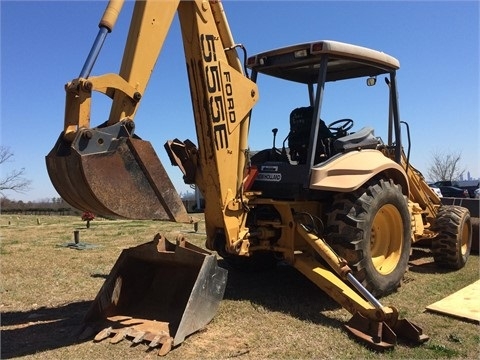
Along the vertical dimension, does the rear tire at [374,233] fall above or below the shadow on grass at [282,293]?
above

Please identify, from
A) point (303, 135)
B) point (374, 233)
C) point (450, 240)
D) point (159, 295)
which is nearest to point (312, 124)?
point (303, 135)

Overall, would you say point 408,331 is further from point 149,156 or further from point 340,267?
point 149,156

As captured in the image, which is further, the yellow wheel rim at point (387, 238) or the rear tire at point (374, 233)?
the yellow wheel rim at point (387, 238)

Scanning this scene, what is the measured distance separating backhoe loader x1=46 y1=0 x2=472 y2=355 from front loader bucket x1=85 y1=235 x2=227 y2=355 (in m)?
0.01

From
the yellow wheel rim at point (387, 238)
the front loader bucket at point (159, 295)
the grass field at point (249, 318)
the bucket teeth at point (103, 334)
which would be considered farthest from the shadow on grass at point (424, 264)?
the bucket teeth at point (103, 334)

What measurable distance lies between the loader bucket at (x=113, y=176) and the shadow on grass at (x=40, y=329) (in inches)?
46.4

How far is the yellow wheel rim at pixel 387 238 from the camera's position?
554 cm

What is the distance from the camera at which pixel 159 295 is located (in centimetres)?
447

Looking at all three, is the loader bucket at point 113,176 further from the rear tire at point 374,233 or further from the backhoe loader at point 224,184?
the rear tire at point 374,233

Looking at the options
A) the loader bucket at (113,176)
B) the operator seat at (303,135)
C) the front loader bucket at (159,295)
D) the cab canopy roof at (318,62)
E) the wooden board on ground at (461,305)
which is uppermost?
the cab canopy roof at (318,62)

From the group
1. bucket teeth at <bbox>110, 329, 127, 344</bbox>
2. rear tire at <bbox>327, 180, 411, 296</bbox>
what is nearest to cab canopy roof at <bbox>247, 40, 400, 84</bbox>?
rear tire at <bbox>327, 180, 411, 296</bbox>

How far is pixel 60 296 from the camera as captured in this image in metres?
5.36

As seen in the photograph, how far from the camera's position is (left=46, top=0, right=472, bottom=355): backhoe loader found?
3.53m

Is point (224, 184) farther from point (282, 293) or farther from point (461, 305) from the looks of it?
point (461, 305)
